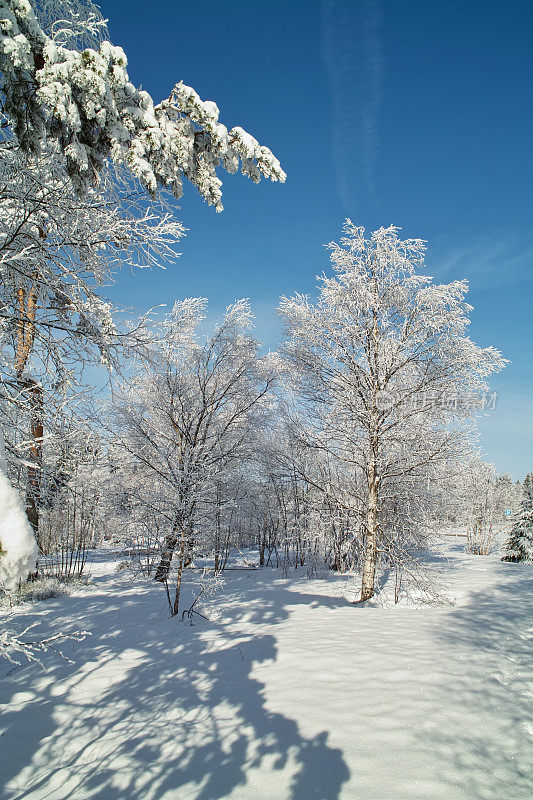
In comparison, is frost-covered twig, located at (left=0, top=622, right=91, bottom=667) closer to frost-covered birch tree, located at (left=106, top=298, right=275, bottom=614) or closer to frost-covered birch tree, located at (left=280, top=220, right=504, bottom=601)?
frost-covered birch tree, located at (left=106, top=298, right=275, bottom=614)

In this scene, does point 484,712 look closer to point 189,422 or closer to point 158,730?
point 158,730

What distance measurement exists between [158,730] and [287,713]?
51.9 inches

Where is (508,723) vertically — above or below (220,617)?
above

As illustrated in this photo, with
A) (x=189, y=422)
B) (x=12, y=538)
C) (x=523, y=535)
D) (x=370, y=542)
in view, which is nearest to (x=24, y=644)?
(x=12, y=538)

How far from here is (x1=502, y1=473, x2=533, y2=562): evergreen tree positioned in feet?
69.7

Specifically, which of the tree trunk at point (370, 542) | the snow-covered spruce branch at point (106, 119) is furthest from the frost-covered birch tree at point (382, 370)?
the snow-covered spruce branch at point (106, 119)

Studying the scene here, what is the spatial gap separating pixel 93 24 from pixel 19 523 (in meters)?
4.85

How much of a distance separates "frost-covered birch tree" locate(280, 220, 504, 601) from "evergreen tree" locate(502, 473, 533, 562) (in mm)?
17519

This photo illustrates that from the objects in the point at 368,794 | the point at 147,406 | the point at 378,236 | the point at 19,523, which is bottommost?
the point at 368,794

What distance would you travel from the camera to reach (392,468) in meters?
8.77

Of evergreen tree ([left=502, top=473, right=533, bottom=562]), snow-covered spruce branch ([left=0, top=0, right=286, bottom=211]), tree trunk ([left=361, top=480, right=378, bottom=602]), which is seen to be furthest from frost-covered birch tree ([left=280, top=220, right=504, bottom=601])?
evergreen tree ([left=502, top=473, right=533, bottom=562])

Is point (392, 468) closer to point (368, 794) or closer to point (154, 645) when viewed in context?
point (154, 645)

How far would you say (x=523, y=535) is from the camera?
21.8 metres

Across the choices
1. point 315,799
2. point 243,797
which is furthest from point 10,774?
point 315,799
